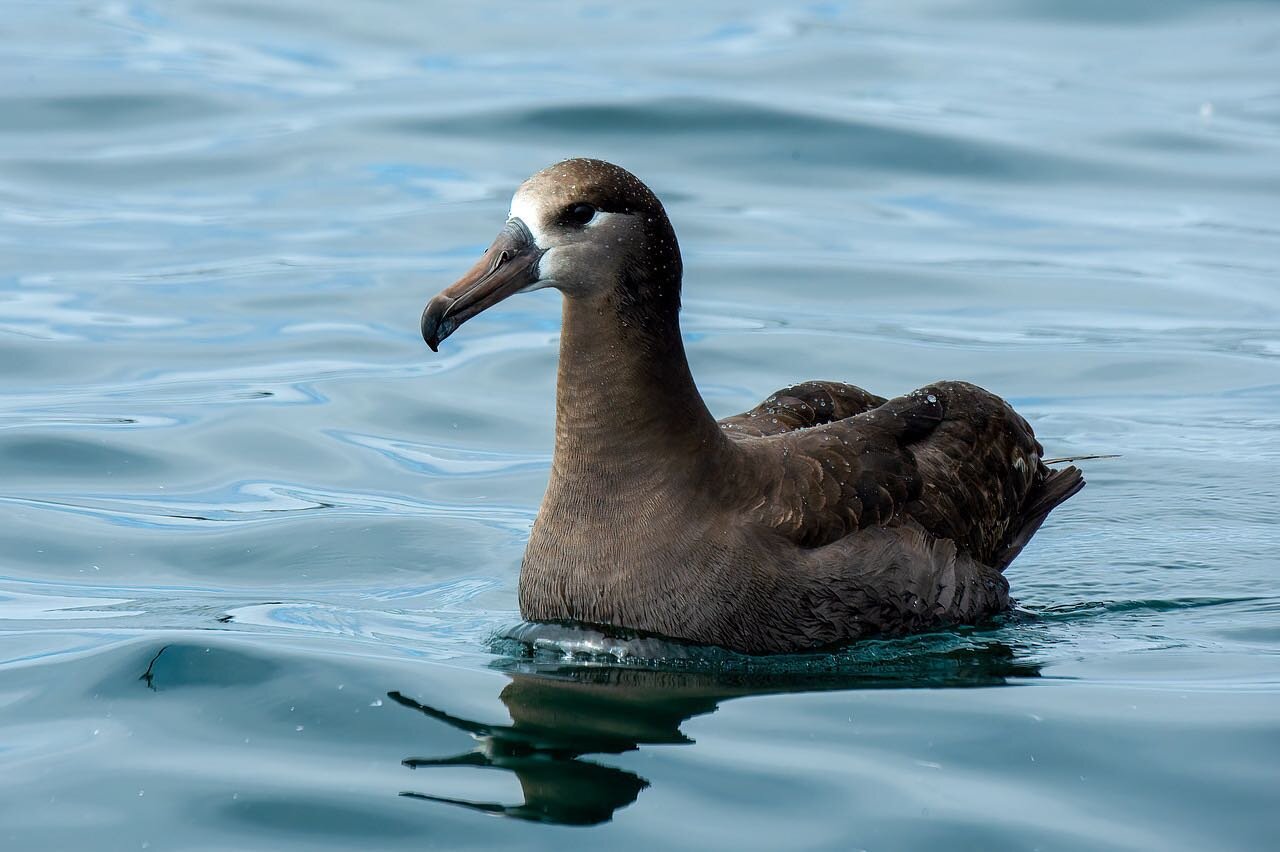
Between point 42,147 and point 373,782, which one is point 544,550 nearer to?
point 373,782

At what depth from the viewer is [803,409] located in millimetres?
9055

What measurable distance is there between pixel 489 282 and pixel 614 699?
166cm

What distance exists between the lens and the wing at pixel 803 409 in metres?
8.88

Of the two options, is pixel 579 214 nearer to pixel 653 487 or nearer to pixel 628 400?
pixel 628 400

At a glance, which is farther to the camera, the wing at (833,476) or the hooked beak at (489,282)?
the wing at (833,476)

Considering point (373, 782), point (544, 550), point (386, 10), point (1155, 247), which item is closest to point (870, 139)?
point (1155, 247)

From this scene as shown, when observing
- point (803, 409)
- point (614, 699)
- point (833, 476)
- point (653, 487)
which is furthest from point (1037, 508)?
point (614, 699)

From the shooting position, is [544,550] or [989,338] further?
[989,338]

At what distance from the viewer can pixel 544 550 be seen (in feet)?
25.9

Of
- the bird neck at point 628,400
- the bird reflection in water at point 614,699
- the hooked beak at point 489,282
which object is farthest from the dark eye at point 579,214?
the bird reflection in water at point 614,699

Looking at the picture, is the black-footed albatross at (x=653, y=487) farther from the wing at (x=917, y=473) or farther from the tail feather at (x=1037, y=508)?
the tail feather at (x=1037, y=508)

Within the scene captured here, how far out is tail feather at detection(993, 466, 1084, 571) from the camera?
9180 mm

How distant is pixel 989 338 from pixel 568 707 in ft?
24.6

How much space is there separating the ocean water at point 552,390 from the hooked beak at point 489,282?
4.39 ft
